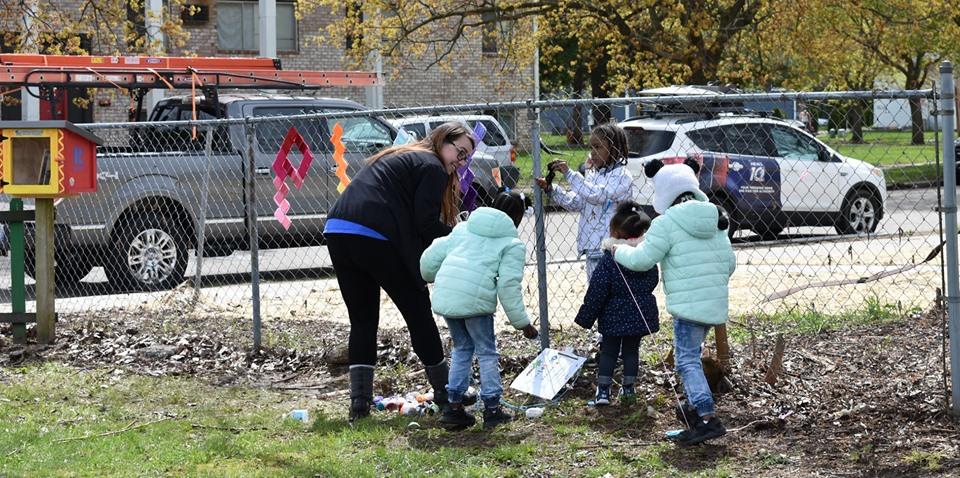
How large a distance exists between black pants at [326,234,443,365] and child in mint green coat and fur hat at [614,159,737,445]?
Answer: 4.07ft

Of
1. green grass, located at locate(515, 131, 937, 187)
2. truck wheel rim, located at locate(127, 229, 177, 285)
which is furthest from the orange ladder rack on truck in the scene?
green grass, located at locate(515, 131, 937, 187)

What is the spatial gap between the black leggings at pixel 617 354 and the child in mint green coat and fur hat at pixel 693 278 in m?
0.66

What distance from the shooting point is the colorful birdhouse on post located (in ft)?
29.8

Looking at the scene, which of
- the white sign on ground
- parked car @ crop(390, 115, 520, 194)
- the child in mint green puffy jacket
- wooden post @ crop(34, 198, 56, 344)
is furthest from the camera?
parked car @ crop(390, 115, 520, 194)

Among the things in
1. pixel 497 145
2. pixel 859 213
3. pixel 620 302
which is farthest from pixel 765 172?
pixel 620 302

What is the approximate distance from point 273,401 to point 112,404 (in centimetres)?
92

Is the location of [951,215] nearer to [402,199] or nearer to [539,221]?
[539,221]

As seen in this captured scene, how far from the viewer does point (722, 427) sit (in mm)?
5805

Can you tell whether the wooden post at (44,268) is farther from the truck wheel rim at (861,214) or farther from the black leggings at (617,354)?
the truck wheel rim at (861,214)

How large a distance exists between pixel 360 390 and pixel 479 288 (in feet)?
3.13

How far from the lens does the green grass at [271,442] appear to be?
566 centimetres

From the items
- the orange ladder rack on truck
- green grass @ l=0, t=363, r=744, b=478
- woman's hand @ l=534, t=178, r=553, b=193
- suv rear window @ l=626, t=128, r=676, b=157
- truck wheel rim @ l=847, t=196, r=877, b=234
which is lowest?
green grass @ l=0, t=363, r=744, b=478

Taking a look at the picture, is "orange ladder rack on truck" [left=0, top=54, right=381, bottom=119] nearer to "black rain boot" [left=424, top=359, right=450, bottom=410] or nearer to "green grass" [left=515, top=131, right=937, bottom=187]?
"green grass" [left=515, top=131, right=937, bottom=187]

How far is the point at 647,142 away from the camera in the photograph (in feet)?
47.1
